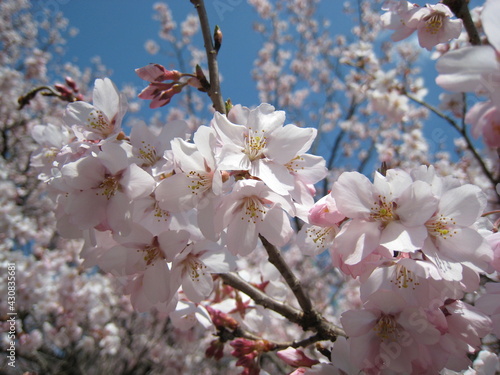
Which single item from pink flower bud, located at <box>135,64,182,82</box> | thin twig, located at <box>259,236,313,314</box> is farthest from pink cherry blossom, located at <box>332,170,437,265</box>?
pink flower bud, located at <box>135,64,182,82</box>

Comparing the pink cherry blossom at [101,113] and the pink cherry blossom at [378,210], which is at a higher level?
the pink cherry blossom at [101,113]

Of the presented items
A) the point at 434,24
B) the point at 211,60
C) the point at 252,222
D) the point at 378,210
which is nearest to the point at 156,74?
the point at 211,60

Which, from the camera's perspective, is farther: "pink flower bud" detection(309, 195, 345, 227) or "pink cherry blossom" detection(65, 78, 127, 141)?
"pink cherry blossom" detection(65, 78, 127, 141)

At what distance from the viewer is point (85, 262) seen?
114 cm

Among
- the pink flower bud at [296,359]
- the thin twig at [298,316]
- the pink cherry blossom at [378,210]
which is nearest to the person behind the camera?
the pink cherry blossom at [378,210]

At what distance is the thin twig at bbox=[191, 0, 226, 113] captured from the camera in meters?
1.20

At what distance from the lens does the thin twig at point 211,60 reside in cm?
120

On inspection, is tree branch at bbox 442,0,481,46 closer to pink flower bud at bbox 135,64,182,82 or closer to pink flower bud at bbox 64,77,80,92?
pink flower bud at bbox 135,64,182,82

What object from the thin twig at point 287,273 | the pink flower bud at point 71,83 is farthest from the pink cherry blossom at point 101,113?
the thin twig at point 287,273

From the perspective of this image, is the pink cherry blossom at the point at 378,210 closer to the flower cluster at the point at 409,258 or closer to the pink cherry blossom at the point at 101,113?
the flower cluster at the point at 409,258

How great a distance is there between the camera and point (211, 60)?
1.26 m

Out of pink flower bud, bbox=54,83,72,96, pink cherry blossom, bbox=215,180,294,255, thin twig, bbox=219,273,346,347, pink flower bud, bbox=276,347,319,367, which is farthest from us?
pink flower bud, bbox=54,83,72,96

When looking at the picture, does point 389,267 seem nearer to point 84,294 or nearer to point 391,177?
point 391,177

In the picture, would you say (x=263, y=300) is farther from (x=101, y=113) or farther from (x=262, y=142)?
(x=101, y=113)
